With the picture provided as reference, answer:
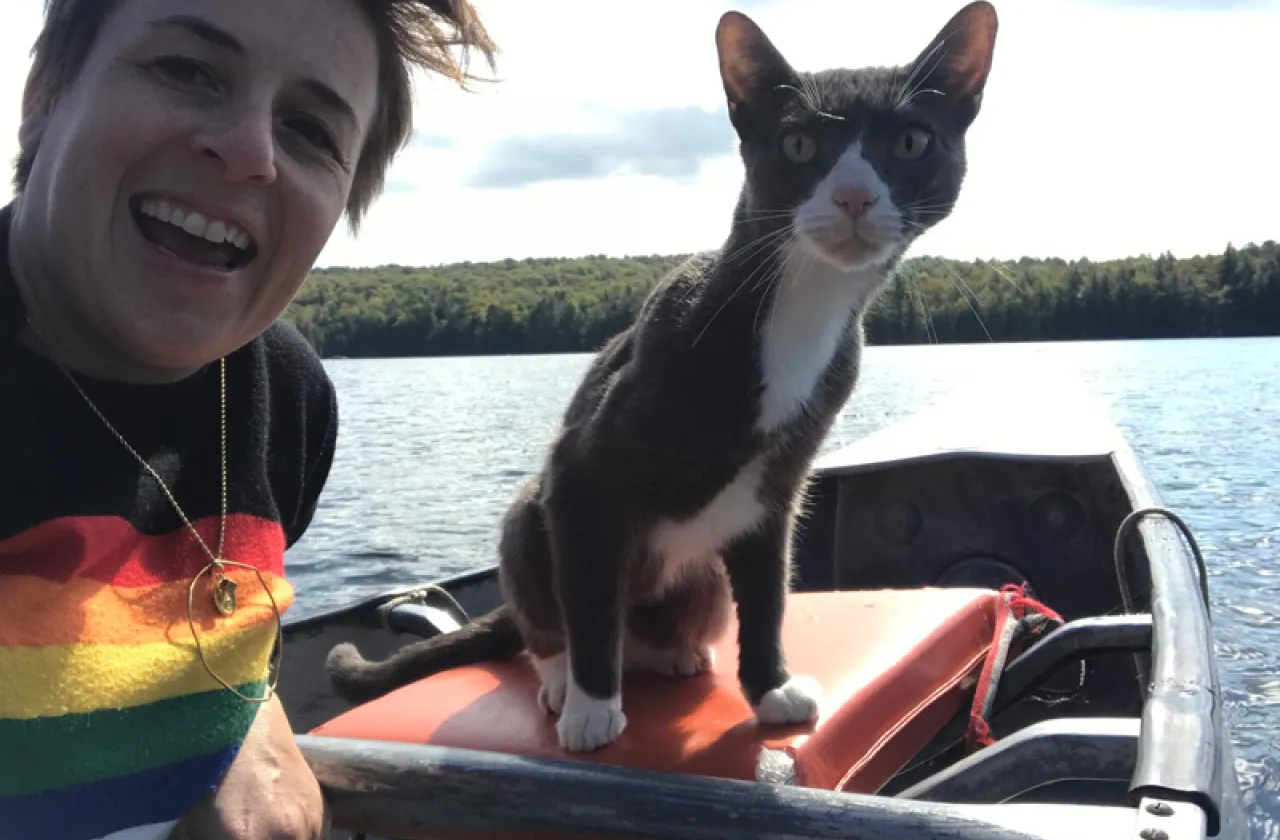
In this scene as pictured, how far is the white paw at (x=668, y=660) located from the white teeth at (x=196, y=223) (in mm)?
1505

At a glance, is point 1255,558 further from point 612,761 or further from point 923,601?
point 612,761

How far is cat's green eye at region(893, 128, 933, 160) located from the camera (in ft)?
7.79

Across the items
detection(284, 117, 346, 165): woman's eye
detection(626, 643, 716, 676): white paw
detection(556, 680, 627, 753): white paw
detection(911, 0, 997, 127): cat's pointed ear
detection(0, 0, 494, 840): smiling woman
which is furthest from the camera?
detection(626, 643, 716, 676): white paw

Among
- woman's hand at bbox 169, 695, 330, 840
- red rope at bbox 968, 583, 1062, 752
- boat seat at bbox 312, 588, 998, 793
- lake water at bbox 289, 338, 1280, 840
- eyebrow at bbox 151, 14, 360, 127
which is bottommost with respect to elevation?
lake water at bbox 289, 338, 1280, 840

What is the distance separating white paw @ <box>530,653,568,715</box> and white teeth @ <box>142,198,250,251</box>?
126 centimetres

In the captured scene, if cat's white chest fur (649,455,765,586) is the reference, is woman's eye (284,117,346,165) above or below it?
above

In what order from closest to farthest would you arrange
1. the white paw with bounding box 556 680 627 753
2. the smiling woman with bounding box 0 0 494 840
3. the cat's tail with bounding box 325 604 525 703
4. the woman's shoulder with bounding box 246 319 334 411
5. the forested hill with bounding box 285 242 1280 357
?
1. the smiling woman with bounding box 0 0 494 840
2. the woman's shoulder with bounding box 246 319 334 411
3. the white paw with bounding box 556 680 627 753
4. the cat's tail with bounding box 325 604 525 703
5. the forested hill with bounding box 285 242 1280 357

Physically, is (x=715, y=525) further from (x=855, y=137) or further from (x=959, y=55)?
(x=959, y=55)

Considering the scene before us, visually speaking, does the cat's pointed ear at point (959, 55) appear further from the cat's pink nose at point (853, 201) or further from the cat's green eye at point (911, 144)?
the cat's pink nose at point (853, 201)

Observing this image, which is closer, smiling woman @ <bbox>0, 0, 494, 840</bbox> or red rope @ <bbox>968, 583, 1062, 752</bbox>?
smiling woman @ <bbox>0, 0, 494, 840</bbox>

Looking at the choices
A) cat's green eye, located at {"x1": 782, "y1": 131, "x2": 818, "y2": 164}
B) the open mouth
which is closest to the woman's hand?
the open mouth

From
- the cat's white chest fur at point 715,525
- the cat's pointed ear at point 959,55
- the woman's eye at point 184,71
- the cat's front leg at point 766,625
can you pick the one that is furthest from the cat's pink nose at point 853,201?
the woman's eye at point 184,71

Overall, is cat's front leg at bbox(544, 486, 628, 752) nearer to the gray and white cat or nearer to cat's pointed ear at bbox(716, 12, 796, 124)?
the gray and white cat

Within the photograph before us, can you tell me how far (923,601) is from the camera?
3111mm
